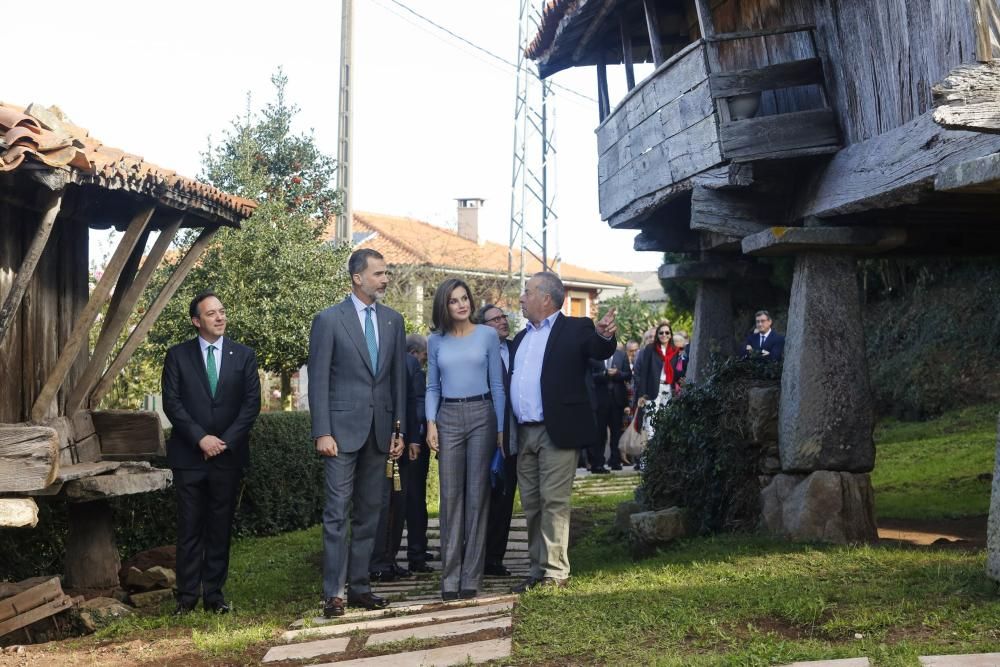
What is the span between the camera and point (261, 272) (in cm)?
1678

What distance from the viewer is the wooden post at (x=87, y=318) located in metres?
8.08

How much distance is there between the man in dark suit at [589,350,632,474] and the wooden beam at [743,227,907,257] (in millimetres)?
7208

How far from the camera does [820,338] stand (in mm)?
9430

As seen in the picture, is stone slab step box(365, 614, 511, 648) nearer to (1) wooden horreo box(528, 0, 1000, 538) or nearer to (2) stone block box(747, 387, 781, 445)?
(1) wooden horreo box(528, 0, 1000, 538)

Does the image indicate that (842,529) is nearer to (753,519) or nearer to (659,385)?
(753,519)

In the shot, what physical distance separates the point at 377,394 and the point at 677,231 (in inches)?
238

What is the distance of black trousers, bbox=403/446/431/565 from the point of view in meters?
9.80

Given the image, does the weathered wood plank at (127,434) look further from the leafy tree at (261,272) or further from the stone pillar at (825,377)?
the leafy tree at (261,272)

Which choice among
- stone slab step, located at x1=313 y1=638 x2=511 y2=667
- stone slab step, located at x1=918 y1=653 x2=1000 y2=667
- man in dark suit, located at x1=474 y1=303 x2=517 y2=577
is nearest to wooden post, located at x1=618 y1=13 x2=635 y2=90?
man in dark suit, located at x1=474 y1=303 x2=517 y2=577

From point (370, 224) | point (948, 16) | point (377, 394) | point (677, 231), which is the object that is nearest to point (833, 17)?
point (948, 16)

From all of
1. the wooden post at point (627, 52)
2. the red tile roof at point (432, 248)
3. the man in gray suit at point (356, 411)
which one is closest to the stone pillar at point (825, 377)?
the man in gray suit at point (356, 411)

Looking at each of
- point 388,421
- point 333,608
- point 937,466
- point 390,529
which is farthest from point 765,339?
point 333,608

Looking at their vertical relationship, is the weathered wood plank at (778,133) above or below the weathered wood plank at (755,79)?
below

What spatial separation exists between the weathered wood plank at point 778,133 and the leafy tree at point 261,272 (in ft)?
27.3
